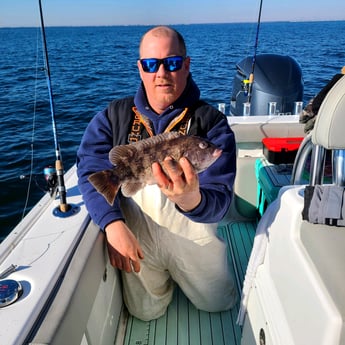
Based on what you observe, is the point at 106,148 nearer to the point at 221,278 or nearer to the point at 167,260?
the point at 167,260

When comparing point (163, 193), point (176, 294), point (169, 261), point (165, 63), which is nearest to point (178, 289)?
point (176, 294)

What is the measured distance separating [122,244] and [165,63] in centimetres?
112

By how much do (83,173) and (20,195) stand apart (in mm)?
5627

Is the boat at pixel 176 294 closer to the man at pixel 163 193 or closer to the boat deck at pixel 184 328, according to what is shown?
the boat deck at pixel 184 328

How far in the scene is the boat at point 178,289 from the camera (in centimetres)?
143

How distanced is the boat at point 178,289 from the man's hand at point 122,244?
3.0 inches

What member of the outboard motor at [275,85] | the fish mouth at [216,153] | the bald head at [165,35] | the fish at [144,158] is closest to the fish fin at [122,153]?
the fish at [144,158]

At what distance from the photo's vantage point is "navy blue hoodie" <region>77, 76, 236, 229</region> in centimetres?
220

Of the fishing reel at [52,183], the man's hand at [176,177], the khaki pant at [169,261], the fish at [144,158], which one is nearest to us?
the man's hand at [176,177]

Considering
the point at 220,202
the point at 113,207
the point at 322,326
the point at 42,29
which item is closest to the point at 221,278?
the point at 220,202

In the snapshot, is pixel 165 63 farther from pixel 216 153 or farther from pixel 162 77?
pixel 216 153

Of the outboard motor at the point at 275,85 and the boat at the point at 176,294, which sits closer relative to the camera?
the boat at the point at 176,294

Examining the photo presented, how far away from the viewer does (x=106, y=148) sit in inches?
93.3

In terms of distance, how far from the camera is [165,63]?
6.95 ft
